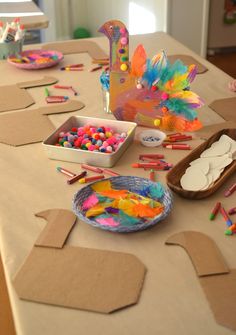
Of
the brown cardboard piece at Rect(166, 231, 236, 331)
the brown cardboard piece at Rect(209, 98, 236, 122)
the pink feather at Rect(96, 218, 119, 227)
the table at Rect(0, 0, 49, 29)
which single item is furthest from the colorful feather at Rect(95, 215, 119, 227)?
the table at Rect(0, 0, 49, 29)

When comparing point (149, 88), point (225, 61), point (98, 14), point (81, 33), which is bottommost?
point (225, 61)

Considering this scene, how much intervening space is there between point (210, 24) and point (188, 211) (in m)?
3.25

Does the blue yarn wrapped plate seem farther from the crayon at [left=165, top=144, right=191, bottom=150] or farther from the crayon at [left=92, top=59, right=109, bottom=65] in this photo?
the crayon at [left=92, top=59, right=109, bottom=65]

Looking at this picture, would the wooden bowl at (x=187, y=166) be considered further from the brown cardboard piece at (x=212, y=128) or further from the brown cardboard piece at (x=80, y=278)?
the brown cardboard piece at (x=80, y=278)

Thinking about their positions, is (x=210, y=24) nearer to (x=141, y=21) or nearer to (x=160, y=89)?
(x=141, y=21)

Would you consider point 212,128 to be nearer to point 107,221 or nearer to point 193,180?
point 193,180

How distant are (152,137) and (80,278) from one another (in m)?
0.56

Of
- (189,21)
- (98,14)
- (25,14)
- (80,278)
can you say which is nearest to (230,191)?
(80,278)

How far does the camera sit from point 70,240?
2.84 ft

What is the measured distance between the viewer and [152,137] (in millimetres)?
1241

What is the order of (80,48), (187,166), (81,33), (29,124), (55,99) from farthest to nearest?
(81,33), (80,48), (55,99), (29,124), (187,166)

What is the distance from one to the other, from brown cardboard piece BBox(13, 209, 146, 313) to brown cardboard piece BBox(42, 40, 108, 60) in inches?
45.8

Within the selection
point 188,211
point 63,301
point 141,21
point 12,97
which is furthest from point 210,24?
point 63,301

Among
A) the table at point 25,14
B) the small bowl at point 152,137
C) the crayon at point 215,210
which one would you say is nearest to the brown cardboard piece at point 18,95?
the small bowl at point 152,137
